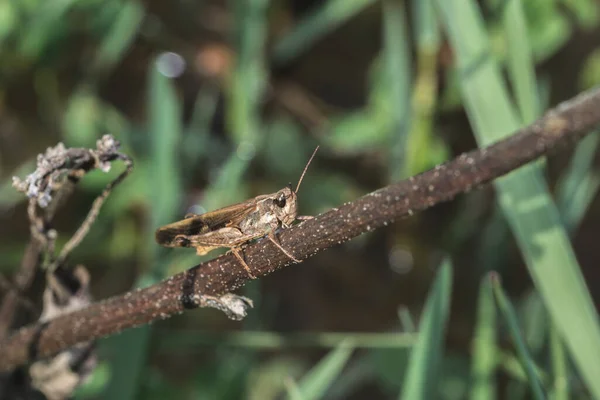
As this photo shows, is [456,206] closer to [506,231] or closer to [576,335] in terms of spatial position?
[506,231]

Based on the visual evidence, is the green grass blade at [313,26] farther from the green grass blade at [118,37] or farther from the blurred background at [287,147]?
the green grass blade at [118,37]

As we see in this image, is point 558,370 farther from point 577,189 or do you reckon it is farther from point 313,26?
point 313,26

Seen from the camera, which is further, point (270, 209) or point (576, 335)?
point (576, 335)

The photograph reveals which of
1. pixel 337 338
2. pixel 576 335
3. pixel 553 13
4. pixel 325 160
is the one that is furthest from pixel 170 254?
pixel 553 13

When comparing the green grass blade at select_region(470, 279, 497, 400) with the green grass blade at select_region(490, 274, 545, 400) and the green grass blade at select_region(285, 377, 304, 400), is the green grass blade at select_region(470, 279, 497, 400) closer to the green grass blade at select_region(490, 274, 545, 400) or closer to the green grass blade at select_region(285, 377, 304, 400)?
the green grass blade at select_region(490, 274, 545, 400)

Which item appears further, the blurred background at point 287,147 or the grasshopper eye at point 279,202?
the blurred background at point 287,147

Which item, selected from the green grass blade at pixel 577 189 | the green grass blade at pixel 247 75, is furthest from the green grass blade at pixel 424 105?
the green grass blade at pixel 247 75
